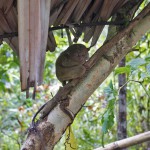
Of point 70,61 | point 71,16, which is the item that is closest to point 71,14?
point 71,16

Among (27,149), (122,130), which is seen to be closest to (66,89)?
(27,149)

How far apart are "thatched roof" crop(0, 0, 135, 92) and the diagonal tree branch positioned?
0.27 feet

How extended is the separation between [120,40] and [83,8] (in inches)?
5.2

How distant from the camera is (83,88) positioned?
2.83 feet

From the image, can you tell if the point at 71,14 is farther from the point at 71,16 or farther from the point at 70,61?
the point at 70,61

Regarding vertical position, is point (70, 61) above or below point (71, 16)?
below

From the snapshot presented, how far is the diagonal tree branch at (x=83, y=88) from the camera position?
808mm

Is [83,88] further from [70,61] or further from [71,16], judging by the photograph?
[71,16]

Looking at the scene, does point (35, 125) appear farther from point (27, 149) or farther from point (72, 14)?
point (72, 14)

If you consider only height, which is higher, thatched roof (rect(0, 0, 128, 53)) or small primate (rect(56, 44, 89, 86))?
thatched roof (rect(0, 0, 128, 53))

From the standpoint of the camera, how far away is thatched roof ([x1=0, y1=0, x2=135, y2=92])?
0.85 m

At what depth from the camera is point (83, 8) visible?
92 centimetres

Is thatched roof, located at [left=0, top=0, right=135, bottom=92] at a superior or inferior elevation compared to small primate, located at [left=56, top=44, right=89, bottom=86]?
superior

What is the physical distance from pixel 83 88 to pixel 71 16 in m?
0.21
